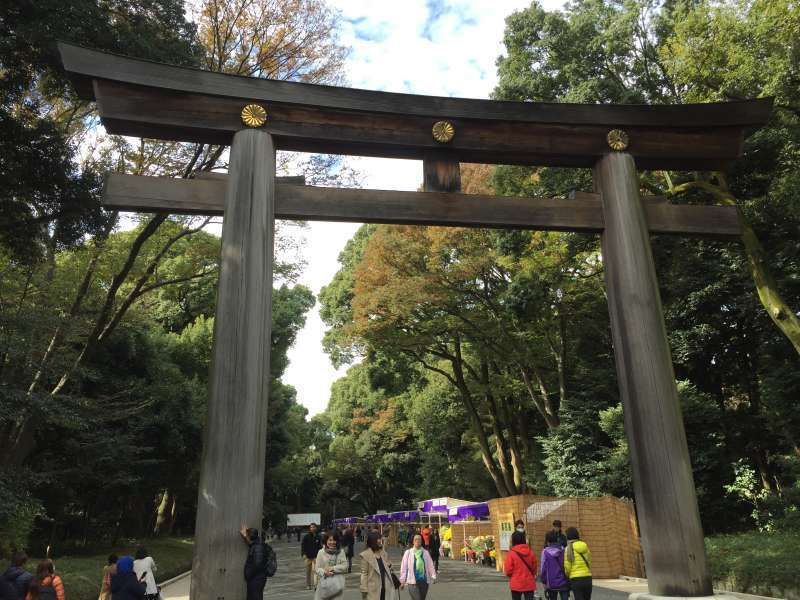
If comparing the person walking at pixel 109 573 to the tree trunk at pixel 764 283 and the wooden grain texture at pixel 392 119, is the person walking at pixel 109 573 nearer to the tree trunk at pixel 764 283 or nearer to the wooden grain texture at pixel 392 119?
the wooden grain texture at pixel 392 119

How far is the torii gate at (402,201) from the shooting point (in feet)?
18.3

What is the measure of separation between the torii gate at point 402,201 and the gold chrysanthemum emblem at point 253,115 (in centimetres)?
2

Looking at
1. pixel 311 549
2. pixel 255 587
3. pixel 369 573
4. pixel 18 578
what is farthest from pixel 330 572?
pixel 311 549

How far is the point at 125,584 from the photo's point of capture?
7211 millimetres

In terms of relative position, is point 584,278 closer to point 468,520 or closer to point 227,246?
point 468,520

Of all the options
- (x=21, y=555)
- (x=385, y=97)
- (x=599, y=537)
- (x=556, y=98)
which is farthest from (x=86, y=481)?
(x=556, y=98)

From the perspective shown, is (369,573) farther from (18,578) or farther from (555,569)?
(18,578)

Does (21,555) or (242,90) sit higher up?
(242,90)

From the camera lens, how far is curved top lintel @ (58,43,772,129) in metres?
6.17

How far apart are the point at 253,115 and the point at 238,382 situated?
2943 millimetres

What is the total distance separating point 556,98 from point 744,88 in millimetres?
5447

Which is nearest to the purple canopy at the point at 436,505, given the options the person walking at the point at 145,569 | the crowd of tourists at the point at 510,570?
the person walking at the point at 145,569

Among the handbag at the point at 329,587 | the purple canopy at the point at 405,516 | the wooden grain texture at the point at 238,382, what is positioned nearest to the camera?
the wooden grain texture at the point at 238,382

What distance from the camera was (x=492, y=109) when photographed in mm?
6969
